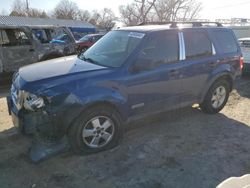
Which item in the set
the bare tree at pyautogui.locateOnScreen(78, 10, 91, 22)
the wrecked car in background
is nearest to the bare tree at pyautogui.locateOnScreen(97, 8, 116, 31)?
the bare tree at pyautogui.locateOnScreen(78, 10, 91, 22)

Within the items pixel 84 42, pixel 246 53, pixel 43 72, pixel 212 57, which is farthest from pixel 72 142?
pixel 84 42

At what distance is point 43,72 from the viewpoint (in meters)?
3.99

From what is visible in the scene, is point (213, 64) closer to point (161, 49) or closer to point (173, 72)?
point (173, 72)

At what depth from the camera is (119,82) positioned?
4.00 m

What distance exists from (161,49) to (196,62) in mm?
822

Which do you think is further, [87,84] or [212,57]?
[212,57]

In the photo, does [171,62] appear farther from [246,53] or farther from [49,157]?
[246,53]

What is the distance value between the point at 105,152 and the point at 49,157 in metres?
0.82

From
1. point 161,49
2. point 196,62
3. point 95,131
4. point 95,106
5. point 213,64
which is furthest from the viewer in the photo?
point 213,64

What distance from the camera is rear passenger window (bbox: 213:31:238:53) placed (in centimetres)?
541

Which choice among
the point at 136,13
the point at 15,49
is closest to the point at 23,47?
the point at 15,49

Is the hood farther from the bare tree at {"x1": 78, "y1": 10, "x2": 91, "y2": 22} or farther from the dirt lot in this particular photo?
the bare tree at {"x1": 78, "y1": 10, "x2": 91, "y2": 22}

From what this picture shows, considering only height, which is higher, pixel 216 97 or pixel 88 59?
pixel 88 59

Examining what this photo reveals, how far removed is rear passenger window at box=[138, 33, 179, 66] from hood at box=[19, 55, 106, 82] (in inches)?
31.1
